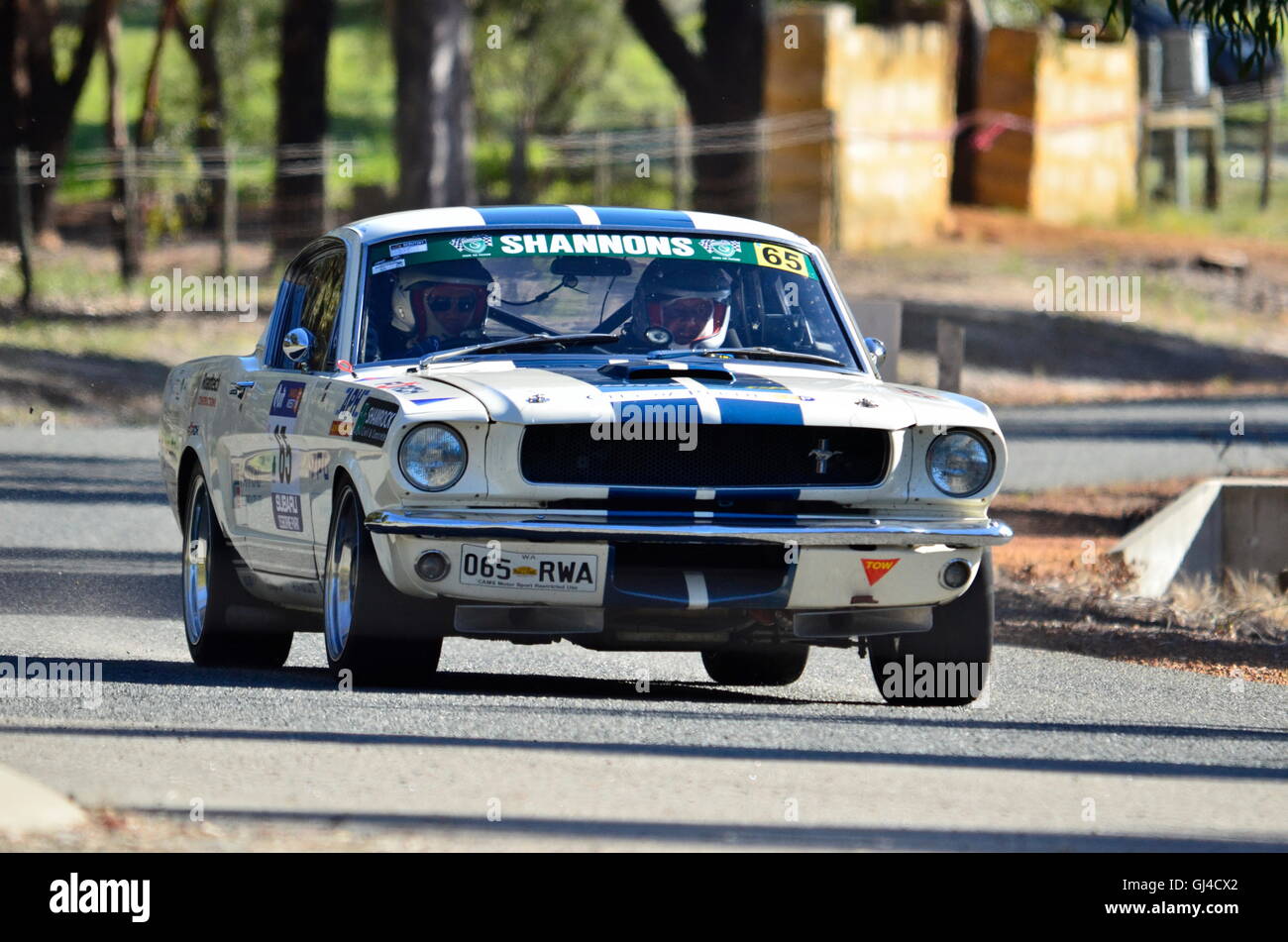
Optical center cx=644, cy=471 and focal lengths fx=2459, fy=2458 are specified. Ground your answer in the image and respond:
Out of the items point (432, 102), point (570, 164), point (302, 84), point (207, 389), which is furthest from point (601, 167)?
point (207, 389)

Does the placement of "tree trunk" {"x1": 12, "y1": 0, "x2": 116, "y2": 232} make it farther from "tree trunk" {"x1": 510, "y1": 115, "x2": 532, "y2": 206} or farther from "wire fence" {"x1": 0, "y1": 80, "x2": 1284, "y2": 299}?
"tree trunk" {"x1": 510, "y1": 115, "x2": 532, "y2": 206}

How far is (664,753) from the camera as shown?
22.7 ft

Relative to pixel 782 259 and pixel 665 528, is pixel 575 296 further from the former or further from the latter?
pixel 665 528

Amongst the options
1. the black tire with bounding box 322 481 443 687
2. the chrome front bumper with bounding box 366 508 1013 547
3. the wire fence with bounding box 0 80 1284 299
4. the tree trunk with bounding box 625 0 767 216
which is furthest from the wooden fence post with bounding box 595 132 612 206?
the chrome front bumper with bounding box 366 508 1013 547

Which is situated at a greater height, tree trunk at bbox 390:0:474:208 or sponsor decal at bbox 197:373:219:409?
tree trunk at bbox 390:0:474:208

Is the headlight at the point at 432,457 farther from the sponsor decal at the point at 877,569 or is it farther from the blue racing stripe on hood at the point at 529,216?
the blue racing stripe on hood at the point at 529,216

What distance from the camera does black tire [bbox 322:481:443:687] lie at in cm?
762

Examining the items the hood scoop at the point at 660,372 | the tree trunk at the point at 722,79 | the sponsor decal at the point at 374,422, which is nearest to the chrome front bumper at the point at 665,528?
the sponsor decal at the point at 374,422

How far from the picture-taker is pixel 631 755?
6.83 meters

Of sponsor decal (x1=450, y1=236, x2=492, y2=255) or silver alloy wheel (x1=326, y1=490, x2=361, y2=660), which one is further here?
sponsor decal (x1=450, y1=236, x2=492, y2=255)

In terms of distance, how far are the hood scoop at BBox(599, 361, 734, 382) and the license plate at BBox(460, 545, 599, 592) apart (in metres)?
0.71
